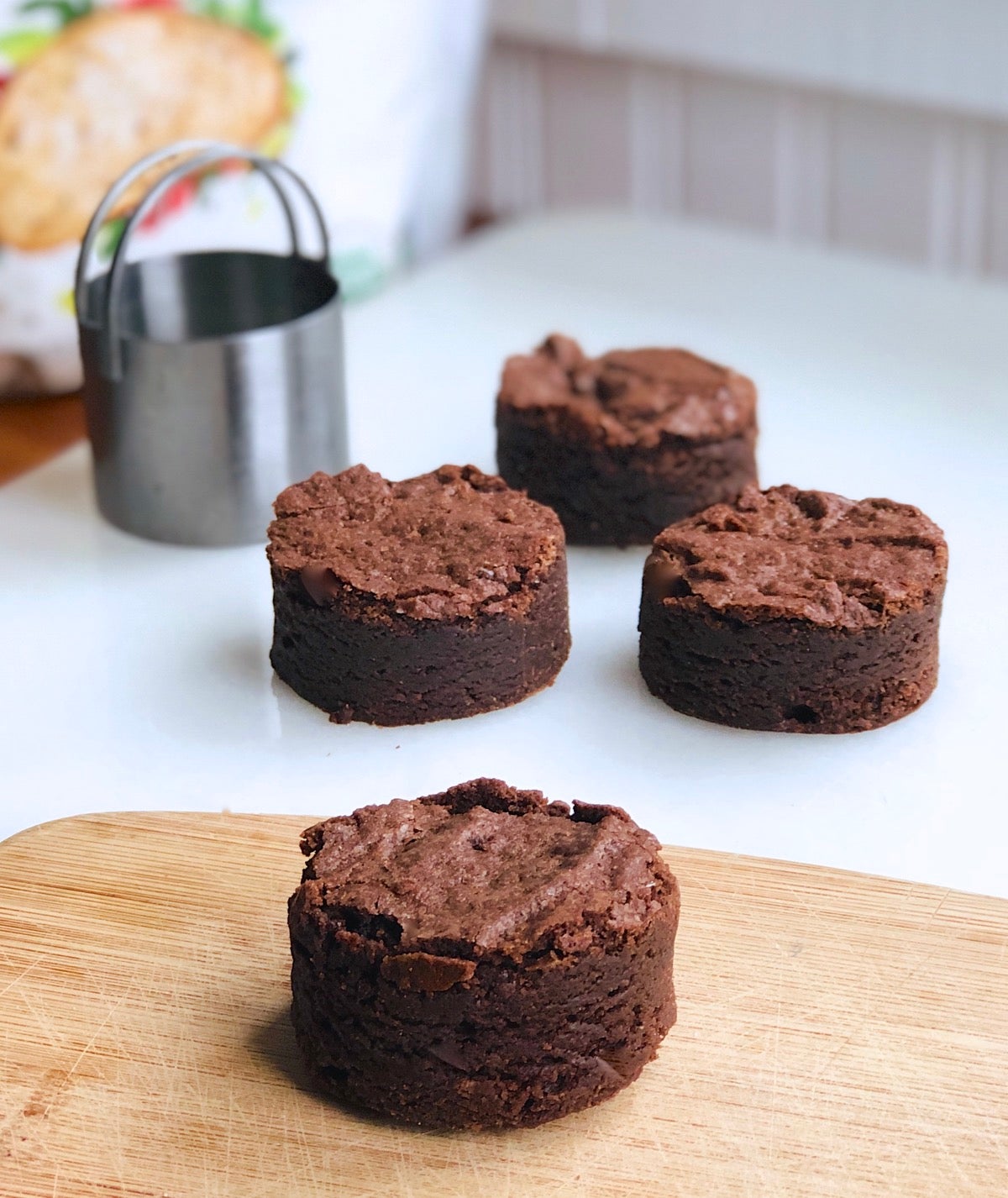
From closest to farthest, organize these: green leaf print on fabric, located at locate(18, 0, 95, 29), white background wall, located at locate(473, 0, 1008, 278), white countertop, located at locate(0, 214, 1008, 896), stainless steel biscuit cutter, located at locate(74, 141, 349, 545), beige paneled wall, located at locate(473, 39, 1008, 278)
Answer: white countertop, located at locate(0, 214, 1008, 896), stainless steel biscuit cutter, located at locate(74, 141, 349, 545), green leaf print on fabric, located at locate(18, 0, 95, 29), white background wall, located at locate(473, 0, 1008, 278), beige paneled wall, located at locate(473, 39, 1008, 278)

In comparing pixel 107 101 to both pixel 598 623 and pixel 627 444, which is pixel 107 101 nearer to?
pixel 627 444

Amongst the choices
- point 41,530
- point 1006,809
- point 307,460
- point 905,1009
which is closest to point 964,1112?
point 905,1009

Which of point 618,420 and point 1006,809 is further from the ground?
point 618,420

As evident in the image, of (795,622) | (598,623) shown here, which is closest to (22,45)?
(598,623)

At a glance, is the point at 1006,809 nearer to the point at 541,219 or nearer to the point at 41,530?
the point at 41,530

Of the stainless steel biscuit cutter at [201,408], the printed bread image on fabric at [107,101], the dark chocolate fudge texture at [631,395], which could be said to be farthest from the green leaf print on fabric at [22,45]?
the dark chocolate fudge texture at [631,395]

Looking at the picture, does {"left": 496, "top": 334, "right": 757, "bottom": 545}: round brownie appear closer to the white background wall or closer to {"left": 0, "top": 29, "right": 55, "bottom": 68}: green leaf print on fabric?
{"left": 0, "top": 29, "right": 55, "bottom": 68}: green leaf print on fabric

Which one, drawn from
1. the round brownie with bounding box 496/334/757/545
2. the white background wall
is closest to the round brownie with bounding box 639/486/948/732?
the round brownie with bounding box 496/334/757/545
